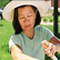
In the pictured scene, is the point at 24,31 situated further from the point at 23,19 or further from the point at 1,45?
the point at 1,45

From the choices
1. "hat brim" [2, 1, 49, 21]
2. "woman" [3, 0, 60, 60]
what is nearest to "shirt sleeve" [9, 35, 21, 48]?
"woman" [3, 0, 60, 60]

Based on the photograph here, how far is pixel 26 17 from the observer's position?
207cm

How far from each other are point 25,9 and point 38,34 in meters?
0.34

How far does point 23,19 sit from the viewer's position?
6.79 ft

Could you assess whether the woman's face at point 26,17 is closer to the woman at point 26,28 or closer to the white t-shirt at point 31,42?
the woman at point 26,28

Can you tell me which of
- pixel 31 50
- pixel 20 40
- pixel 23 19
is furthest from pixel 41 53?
pixel 23 19

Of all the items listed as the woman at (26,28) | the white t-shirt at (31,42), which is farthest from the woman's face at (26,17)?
the white t-shirt at (31,42)

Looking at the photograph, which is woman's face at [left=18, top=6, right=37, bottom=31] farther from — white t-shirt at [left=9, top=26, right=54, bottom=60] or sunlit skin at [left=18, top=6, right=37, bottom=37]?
white t-shirt at [left=9, top=26, right=54, bottom=60]

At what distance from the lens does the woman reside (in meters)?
2.08

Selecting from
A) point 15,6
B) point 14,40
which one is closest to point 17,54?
point 14,40

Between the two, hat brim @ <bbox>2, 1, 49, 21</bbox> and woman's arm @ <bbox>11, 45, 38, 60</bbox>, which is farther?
hat brim @ <bbox>2, 1, 49, 21</bbox>

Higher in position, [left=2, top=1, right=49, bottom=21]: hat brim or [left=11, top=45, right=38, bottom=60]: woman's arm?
[left=2, top=1, right=49, bottom=21]: hat brim

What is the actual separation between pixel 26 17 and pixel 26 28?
10cm

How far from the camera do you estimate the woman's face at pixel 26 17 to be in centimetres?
207
